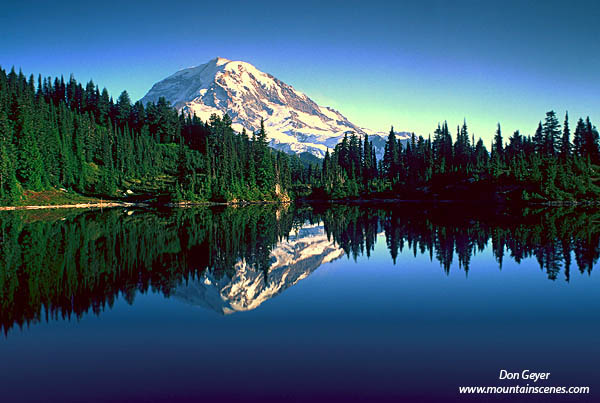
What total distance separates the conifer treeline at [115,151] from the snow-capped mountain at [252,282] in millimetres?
75222

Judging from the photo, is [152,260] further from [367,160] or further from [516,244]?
[367,160]

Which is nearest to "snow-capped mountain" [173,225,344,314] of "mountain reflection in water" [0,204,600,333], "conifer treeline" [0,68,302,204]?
"mountain reflection in water" [0,204,600,333]

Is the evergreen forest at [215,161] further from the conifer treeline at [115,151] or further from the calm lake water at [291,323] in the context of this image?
the calm lake water at [291,323]

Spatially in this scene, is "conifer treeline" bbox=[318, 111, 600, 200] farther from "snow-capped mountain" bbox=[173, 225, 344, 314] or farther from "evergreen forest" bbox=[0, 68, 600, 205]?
"snow-capped mountain" bbox=[173, 225, 344, 314]

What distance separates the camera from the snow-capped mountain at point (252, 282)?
16750mm

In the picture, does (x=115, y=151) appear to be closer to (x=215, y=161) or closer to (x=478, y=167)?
(x=215, y=161)

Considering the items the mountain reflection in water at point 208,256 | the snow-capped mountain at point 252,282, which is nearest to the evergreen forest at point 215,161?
the mountain reflection in water at point 208,256

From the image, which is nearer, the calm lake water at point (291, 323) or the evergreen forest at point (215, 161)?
Result: the calm lake water at point (291, 323)

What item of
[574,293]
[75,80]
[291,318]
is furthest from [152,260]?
[75,80]

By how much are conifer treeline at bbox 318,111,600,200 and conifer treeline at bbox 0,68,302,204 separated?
2825 centimetres

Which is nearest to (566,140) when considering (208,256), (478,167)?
(478,167)

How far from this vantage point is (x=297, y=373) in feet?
32.9

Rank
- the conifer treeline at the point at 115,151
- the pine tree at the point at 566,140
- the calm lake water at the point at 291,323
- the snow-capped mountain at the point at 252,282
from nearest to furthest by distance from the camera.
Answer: the calm lake water at the point at 291,323
the snow-capped mountain at the point at 252,282
the conifer treeline at the point at 115,151
the pine tree at the point at 566,140

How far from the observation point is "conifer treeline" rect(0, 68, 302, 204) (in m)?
92.8
